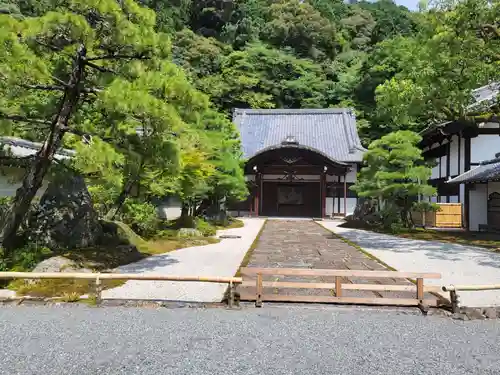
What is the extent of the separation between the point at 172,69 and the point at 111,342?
4.96 metres

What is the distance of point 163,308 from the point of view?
5.62 m

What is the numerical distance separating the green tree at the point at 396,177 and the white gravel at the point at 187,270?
675 centimetres

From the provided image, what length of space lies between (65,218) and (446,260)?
891 cm

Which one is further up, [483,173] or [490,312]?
[483,173]

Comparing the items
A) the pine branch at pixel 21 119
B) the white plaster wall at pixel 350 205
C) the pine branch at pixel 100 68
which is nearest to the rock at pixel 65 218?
the pine branch at pixel 21 119

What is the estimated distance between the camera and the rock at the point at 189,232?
1348 centimetres

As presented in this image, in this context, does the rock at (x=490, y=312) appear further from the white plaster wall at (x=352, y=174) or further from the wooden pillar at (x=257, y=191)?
the white plaster wall at (x=352, y=174)

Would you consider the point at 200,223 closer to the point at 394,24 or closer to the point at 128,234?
the point at 128,234

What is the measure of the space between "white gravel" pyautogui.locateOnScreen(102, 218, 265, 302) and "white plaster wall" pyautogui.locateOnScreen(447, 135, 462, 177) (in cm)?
1199

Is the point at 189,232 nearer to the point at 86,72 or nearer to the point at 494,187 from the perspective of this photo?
the point at 86,72

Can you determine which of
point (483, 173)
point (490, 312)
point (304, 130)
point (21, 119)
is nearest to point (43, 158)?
point (21, 119)

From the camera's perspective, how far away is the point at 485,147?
59.1ft

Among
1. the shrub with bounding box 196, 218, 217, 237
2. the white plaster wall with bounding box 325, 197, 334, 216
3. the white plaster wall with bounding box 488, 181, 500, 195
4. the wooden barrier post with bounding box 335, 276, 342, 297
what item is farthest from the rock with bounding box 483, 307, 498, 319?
the white plaster wall with bounding box 325, 197, 334, 216

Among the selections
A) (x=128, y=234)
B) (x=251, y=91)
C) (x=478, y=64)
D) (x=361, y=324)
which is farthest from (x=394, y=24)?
(x=361, y=324)
